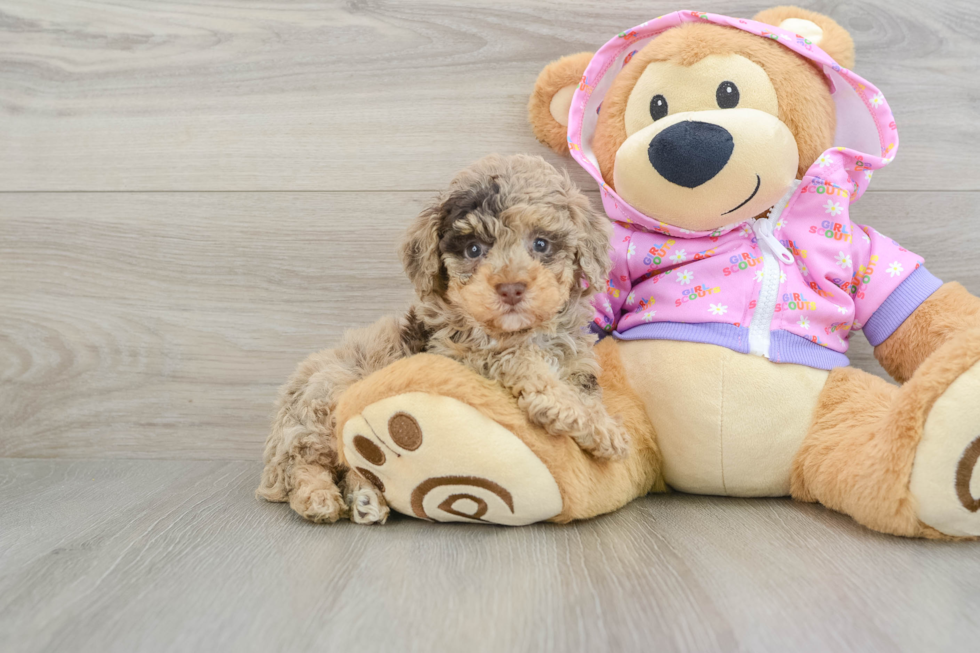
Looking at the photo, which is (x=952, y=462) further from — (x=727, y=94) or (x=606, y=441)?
(x=727, y=94)

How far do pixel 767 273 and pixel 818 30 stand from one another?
475 mm

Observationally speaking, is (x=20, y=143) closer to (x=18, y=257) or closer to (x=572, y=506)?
(x=18, y=257)

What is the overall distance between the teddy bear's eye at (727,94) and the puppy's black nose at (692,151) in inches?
3.2

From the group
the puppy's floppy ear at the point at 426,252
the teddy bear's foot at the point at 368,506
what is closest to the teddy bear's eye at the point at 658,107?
the puppy's floppy ear at the point at 426,252

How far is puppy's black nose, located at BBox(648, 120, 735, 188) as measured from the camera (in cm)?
109

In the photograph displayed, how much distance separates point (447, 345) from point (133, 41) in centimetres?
110

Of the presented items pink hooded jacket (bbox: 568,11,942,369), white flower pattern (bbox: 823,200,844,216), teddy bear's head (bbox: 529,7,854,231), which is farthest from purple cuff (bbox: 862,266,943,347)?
teddy bear's head (bbox: 529,7,854,231)

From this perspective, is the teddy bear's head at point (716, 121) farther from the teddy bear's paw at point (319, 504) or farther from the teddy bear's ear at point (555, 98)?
the teddy bear's paw at point (319, 504)

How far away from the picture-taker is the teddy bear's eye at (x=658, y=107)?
46.8 inches

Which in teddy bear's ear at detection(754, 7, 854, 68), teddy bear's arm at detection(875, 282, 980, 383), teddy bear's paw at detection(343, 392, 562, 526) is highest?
teddy bear's ear at detection(754, 7, 854, 68)

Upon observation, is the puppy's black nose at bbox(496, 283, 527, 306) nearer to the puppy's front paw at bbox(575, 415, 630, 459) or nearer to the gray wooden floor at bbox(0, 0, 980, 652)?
the puppy's front paw at bbox(575, 415, 630, 459)

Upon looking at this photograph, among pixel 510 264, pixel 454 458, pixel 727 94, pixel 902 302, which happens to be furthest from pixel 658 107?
pixel 454 458

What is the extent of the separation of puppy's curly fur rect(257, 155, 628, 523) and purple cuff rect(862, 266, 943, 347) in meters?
0.55

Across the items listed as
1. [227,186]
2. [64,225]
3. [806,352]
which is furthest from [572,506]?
[64,225]
